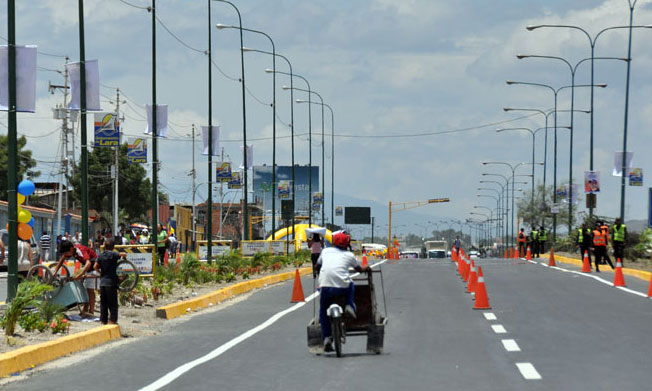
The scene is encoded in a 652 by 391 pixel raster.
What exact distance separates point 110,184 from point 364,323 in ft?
292

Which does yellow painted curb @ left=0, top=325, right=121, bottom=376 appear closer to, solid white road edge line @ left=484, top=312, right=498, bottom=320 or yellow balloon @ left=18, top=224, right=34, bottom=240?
yellow balloon @ left=18, top=224, right=34, bottom=240

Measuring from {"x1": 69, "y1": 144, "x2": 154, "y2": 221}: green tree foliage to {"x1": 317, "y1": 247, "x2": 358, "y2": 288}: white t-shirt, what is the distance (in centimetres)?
8620

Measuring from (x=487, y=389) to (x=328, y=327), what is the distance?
3852 mm

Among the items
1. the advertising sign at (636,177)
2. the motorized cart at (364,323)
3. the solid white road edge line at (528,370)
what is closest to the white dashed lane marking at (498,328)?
the motorized cart at (364,323)

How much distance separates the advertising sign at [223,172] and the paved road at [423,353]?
201 ft

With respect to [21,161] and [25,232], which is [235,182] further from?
[25,232]

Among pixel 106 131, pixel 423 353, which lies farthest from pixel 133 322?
pixel 106 131

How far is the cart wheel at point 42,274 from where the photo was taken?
2034cm

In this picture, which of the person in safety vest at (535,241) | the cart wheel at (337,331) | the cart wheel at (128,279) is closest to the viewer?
the cart wheel at (337,331)

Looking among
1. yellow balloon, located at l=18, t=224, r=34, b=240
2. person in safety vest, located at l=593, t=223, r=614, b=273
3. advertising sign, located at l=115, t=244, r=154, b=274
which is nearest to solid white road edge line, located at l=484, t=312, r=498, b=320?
yellow balloon, located at l=18, t=224, r=34, b=240

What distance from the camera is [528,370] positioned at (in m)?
12.6

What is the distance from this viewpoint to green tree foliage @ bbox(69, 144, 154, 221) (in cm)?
10106

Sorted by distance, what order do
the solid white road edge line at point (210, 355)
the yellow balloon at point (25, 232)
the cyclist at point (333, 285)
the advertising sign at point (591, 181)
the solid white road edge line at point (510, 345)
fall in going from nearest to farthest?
the solid white road edge line at point (210, 355) < the cyclist at point (333, 285) < the solid white road edge line at point (510, 345) < the yellow balloon at point (25, 232) < the advertising sign at point (591, 181)

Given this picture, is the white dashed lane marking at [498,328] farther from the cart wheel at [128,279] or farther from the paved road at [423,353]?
the cart wheel at [128,279]
